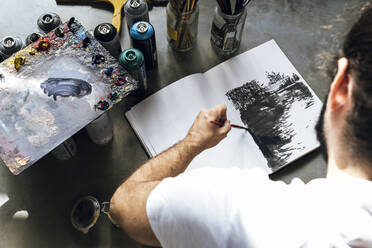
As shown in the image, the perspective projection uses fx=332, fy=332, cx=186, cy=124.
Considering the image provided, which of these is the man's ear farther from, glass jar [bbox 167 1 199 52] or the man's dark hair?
glass jar [bbox 167 1 199 52]

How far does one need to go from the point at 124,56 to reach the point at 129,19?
131mm

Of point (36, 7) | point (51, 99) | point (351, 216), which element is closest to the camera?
point (351, 216)

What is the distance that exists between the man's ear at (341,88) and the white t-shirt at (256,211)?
4.8 inches

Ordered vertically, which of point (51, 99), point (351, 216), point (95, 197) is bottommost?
point (351, 216)

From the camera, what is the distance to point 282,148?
0.78 m

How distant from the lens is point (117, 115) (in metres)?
0.82

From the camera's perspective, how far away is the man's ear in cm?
52

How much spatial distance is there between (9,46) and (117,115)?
286 mm

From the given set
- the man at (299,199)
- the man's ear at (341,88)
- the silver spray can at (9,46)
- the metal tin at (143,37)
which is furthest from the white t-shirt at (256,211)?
the silver spray can at (9,46)

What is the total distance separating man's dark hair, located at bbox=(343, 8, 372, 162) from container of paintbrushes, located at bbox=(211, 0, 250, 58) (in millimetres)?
295

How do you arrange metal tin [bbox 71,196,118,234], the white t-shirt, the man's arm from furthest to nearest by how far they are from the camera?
1. metal tin [bbox 71,196,118,234]
2. the man's arm
3. the white t-shirt

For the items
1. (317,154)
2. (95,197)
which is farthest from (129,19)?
(317,154)

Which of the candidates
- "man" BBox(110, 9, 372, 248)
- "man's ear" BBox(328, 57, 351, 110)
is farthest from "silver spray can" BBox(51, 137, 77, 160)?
"man's ear" BBox(328, 57, 351, 110)

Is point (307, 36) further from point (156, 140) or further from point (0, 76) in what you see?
point (0, 76)
